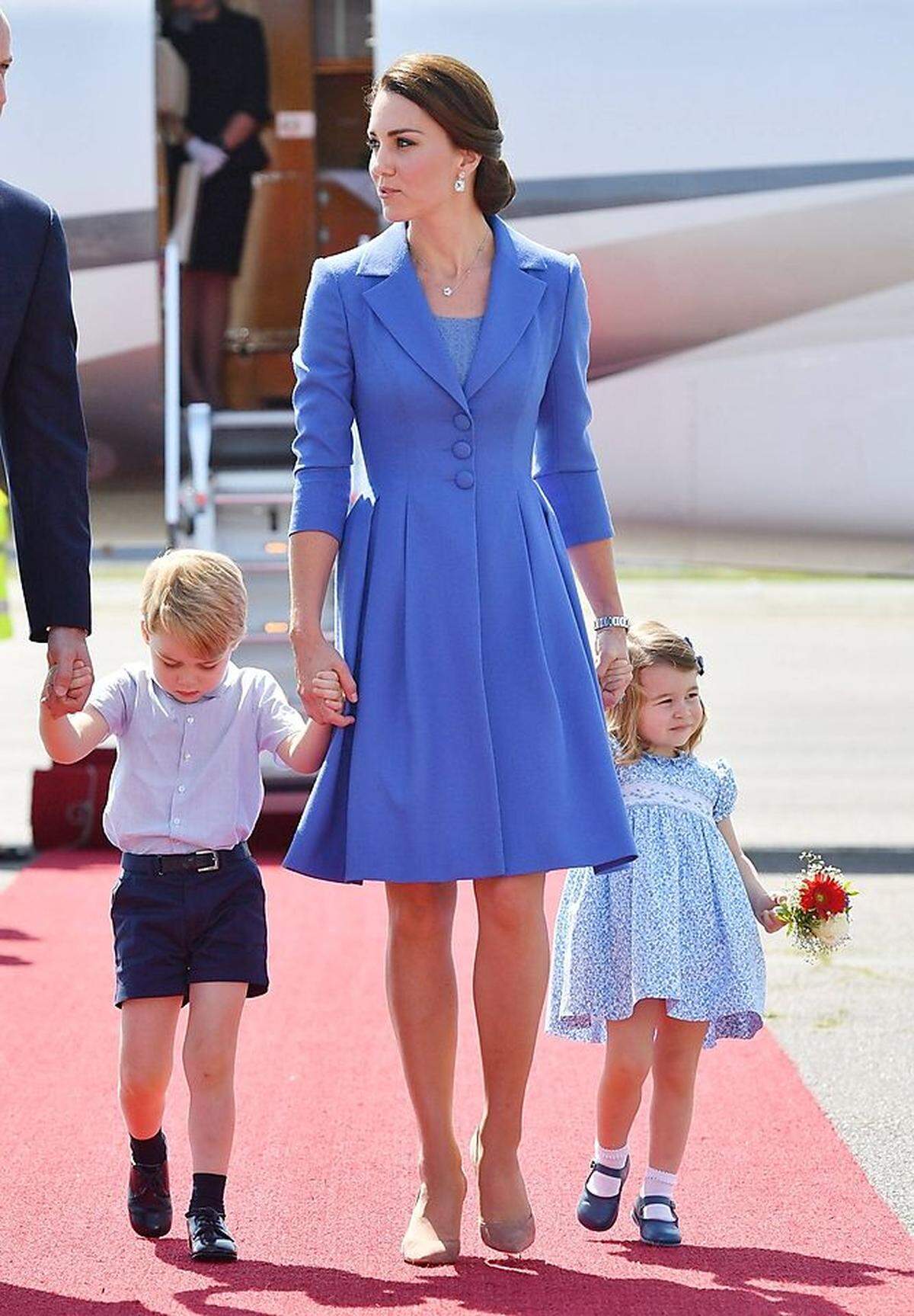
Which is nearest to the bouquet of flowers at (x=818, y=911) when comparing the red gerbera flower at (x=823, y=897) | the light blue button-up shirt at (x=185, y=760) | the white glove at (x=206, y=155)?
the red gerbera flower at (x=823, y=897)

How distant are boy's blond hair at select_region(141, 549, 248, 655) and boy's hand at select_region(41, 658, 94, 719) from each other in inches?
6.1

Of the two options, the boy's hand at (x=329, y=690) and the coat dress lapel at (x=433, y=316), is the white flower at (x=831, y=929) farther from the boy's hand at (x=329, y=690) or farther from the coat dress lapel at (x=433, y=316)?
the coat dress lapel at (x=433, y=316)

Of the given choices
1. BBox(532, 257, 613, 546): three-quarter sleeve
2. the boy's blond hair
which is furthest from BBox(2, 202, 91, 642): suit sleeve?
BBox(532, 257, 613, 546): three-quarter sleeve

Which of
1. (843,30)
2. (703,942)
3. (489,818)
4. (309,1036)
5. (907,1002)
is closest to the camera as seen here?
(489,818)

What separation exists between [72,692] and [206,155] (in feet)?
18.8

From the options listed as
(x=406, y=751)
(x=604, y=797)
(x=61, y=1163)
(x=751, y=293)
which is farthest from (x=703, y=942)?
(x=751, y=293)

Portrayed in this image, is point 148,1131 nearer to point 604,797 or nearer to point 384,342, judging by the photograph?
point 604,797

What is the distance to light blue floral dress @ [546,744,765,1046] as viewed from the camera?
321 cm

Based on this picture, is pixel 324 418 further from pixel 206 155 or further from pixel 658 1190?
pixel 206 155

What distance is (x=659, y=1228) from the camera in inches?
125

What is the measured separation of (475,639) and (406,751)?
0.19 m

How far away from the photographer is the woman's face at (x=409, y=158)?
3.12 meters

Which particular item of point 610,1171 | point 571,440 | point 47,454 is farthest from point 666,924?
point 47,454

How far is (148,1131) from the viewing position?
3158 millimetres
